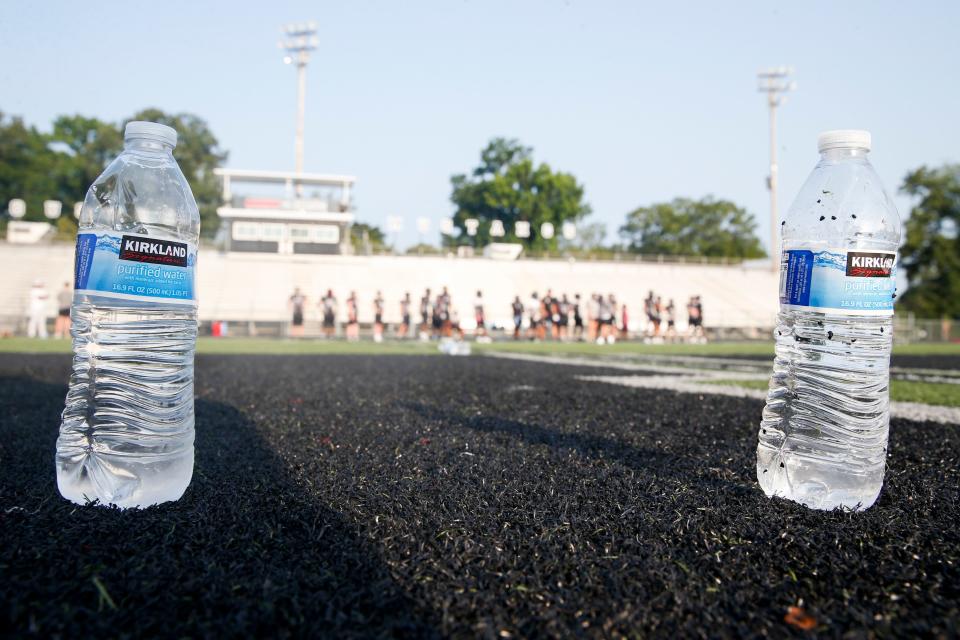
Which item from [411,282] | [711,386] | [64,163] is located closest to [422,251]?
[411,282]

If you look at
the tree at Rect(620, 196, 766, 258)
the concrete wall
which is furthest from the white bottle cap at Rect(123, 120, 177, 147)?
the tree at Rect(620, 196, 766, 258)

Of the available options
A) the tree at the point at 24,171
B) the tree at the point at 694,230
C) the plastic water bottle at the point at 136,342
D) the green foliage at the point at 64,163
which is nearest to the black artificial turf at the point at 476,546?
the plastic water bottle at the point at 136,342

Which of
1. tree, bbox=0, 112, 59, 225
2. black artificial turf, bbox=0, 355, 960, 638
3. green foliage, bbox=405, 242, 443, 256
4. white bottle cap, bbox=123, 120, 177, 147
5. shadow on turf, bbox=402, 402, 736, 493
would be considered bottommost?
shadow on turf, bbox=402, 402, 736, 493

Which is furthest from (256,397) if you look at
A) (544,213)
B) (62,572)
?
(544,213)

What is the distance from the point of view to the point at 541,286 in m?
44.0

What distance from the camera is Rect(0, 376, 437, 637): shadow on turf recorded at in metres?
1.65

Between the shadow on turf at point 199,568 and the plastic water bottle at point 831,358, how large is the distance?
185cm

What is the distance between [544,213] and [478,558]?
6728 cm

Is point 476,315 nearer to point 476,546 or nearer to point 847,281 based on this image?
point 847,281

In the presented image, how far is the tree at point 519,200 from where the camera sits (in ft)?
222

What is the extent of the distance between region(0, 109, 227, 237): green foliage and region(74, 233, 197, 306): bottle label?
56.3m

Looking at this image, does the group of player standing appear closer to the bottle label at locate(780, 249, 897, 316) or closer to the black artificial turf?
the black artificial turf

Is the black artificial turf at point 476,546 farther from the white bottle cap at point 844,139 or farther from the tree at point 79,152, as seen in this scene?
the tree at point 79,152

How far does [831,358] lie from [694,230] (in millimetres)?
81375
